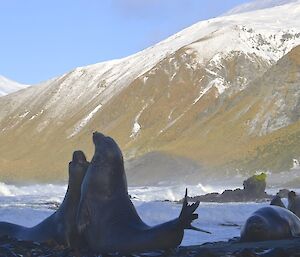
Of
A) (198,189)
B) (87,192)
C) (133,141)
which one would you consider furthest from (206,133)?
(87,192)

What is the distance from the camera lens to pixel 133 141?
13325 centimetres

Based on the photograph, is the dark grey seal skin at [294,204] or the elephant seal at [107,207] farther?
the dark grey seal skin at [294,204]

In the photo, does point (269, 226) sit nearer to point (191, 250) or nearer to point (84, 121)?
point (191, 250)

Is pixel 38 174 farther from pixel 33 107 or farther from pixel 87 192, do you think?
pixel 87 192

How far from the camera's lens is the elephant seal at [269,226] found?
12.0 m

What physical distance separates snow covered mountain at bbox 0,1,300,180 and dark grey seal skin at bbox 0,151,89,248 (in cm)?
8650

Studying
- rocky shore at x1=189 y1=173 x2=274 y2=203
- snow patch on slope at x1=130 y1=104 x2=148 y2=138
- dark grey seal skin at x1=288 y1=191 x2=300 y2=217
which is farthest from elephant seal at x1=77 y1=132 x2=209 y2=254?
snow patch on slope at x1=130 y1=104 x2=148 y2=138

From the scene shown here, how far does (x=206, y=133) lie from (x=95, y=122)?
3236 centimetres

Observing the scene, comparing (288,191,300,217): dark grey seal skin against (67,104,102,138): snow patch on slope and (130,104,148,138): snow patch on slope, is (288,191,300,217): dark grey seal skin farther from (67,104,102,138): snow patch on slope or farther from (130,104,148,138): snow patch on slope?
(67,104,102,138): snow patch on slope

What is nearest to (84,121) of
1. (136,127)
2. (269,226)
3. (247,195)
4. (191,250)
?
(136,127)

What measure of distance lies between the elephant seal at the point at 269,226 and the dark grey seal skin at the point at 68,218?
259 centimetres

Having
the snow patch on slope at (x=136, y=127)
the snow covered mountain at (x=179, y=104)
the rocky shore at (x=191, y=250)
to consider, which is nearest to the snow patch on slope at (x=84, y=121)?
the snow covered mountain at (x=179, y=104)

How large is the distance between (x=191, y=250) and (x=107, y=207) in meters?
1.25

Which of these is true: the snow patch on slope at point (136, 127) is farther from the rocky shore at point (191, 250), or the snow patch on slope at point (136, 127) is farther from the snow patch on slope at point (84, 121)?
the rocky shore at point (191, 250)
